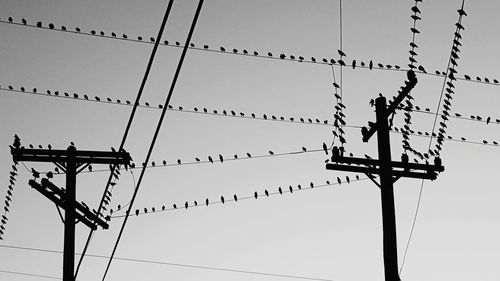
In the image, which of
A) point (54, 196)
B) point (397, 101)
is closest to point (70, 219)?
point (54, 196)

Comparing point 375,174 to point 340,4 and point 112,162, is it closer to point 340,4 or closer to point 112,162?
point 340,4

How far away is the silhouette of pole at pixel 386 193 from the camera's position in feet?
43.8

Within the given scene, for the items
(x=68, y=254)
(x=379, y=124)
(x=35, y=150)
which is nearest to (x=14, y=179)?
(x=35, y=150)

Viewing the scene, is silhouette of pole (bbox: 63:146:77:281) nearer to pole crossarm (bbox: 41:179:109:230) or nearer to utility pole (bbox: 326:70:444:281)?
pole crossarm (bbox: 41:179:109:230)

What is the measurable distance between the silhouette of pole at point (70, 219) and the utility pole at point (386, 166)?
16.9 ft

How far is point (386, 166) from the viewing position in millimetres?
14203

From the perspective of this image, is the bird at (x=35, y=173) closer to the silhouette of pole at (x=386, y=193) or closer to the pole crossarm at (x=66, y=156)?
the pole crossarm at (x=66, y=156)

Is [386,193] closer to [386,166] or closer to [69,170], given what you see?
[386,166]

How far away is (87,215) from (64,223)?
96 cm

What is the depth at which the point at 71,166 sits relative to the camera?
1661 cm

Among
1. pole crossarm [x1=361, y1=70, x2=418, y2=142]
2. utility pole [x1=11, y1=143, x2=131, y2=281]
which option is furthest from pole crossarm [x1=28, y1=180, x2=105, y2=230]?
pole crossarm [x1=361, y1=70, x2=418, y2=142]

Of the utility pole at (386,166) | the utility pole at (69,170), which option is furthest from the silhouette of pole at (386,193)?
the utility pole at (69,170)

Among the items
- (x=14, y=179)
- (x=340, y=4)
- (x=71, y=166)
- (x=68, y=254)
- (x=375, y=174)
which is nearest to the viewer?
(x=340, y=4)

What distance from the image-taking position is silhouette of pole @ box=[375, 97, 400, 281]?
1334 cm
